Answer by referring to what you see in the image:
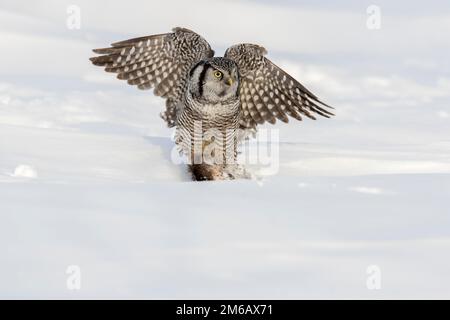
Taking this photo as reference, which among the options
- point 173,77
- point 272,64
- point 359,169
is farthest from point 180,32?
point 359,169

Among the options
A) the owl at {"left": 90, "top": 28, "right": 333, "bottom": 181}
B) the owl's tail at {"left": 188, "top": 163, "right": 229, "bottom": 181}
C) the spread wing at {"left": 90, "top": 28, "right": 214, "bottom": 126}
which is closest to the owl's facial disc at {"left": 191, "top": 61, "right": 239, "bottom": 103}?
the owl at {"left": 90, "top": 28, "right": 333, "bottom": 181}

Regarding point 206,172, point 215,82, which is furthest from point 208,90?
point 206,172

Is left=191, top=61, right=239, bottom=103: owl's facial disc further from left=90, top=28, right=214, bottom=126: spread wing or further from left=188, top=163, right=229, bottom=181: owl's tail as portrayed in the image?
left=188, top=163, right=229, bottom=181: owl's tail

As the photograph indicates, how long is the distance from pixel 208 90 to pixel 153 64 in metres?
1.13

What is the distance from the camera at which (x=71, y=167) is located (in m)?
10.1

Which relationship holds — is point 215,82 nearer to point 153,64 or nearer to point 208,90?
point 208,90

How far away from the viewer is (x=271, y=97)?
1097cm

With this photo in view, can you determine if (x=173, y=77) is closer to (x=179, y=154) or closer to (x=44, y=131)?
(x=179, y=154)

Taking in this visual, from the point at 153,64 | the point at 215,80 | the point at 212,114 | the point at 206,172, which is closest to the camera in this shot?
the point at 215,80

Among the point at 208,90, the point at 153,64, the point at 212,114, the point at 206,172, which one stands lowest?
the point at 206,172

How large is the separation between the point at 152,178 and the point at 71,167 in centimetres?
101

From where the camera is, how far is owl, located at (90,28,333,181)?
1027 cm

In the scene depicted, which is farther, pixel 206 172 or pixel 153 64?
pixel 153 64

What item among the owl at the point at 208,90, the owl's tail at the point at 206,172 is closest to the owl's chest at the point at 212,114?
the owl at the point at 208,90
